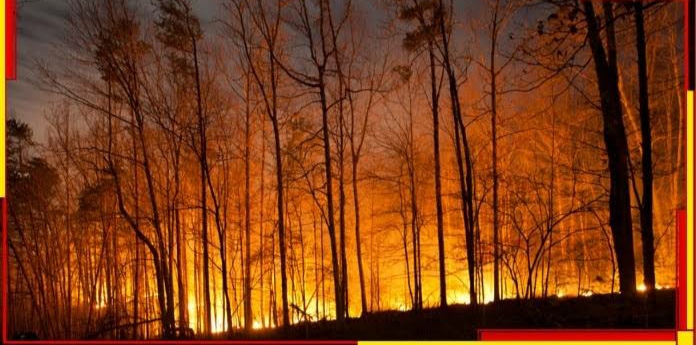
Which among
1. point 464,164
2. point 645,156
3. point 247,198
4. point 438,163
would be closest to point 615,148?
point 645,156

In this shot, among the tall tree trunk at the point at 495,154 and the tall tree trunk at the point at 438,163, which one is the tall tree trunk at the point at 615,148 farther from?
the tall tree trunk at the point at 438,163

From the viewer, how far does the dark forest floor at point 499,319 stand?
2523 millimetres

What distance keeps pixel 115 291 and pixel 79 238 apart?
57 centimetres

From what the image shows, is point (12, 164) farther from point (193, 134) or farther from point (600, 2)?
point (600, 2)

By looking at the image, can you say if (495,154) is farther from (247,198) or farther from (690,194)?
(247,198)

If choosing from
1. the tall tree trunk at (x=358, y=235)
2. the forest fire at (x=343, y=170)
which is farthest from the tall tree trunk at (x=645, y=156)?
the tall tree trunk at (x=358, y=235)

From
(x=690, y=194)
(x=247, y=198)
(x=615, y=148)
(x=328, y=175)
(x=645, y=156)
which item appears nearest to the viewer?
(x=690, y=194)

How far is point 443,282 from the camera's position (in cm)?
313

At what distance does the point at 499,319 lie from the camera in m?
2.75

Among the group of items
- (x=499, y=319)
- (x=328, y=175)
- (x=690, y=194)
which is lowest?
(x=499, y=319)

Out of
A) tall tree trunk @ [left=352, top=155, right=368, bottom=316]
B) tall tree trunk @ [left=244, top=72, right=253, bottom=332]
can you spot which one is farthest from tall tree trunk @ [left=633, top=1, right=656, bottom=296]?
tall tree trunk @ [left=244, top=72, right=253, bottom=332]

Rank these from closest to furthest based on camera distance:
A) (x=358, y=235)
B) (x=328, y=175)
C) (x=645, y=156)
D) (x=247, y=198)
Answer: (x=645, y=156) → (x=328, y=175) → (x=247, y=198) → (x=358, y=235)

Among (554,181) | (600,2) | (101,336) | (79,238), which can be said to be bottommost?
(101,336)

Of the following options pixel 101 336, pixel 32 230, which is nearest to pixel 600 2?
pixel 101 336
